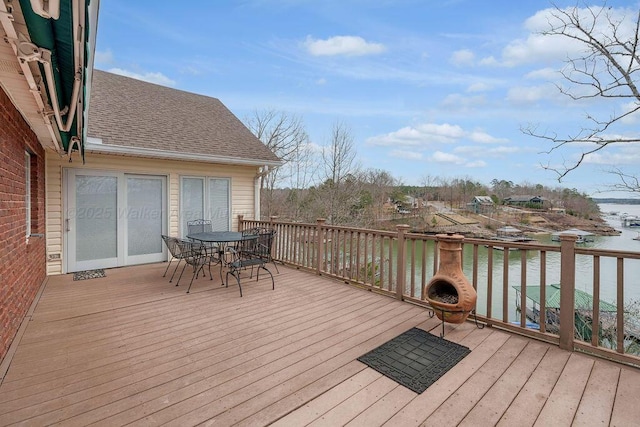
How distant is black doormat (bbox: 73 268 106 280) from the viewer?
5.08 metres

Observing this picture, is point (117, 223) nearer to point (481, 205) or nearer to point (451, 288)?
point (451, 288)

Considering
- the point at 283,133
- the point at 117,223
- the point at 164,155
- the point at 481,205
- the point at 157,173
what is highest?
the point at 283,133

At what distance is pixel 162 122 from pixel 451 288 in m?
6.90

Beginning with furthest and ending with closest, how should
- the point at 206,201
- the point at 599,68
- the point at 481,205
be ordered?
the point at 481,205, the point at 206,201, the point at 599,68

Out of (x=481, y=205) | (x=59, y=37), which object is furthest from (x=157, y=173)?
(x=481, y=205)

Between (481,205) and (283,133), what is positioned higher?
(283,133)

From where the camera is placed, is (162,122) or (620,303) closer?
(620,303)

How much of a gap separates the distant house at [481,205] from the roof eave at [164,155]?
15.5 meters

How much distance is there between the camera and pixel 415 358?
103 inches

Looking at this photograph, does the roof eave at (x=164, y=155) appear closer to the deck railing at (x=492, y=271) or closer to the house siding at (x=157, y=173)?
the house siding at (x=157, y=173)

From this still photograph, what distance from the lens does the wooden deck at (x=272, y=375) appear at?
191 centimetres

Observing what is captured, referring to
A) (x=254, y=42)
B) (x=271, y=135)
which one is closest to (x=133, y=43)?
(x=254, y=42)

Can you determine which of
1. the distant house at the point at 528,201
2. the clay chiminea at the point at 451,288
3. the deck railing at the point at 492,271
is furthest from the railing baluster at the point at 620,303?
the distant house at the point at 528,201

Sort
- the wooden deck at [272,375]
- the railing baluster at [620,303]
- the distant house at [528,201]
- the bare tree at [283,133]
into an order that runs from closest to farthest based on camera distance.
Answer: the wooden deck at [272,375], the railing baluster at [620,303], the distant house at [528,201], the bare tree at [283,133]
